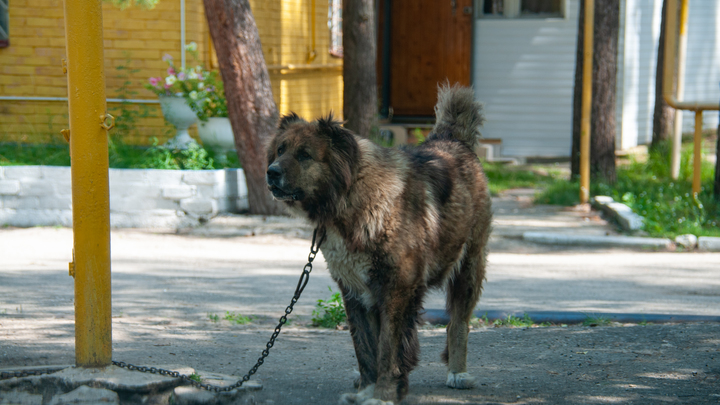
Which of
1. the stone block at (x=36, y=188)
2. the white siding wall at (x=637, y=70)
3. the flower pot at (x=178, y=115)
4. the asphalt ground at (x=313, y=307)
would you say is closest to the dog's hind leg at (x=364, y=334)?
the asphalt ground at (x=313, y=307)

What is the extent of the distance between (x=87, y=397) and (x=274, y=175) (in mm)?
1421

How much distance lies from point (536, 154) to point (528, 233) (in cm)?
766

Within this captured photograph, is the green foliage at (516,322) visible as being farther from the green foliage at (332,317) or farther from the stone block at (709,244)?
the stone block at (709,244)

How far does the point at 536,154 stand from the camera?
665 inches

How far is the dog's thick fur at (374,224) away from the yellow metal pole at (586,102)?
7568mm

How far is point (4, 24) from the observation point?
487 inches

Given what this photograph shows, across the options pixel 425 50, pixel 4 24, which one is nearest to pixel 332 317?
pixel 4 24

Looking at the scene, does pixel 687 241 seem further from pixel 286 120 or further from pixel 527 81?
pixel 527 81

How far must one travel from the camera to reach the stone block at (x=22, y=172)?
966 centimetres

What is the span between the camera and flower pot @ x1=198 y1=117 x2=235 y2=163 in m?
10.9

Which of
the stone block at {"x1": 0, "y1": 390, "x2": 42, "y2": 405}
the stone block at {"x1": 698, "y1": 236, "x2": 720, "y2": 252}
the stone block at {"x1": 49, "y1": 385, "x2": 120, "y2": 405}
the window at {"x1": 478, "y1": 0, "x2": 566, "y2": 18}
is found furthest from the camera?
the window at {"x1": 478, "y1": 0, "x2": 566, "y2": 18}

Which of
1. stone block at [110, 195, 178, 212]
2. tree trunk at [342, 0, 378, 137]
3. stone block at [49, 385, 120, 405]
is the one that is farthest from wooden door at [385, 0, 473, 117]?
stone block at [49, 385, 120, 405]

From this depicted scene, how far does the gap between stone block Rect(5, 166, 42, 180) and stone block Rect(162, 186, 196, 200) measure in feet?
5.50

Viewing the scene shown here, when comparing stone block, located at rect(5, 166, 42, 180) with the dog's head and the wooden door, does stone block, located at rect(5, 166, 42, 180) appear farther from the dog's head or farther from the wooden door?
the wooden door
